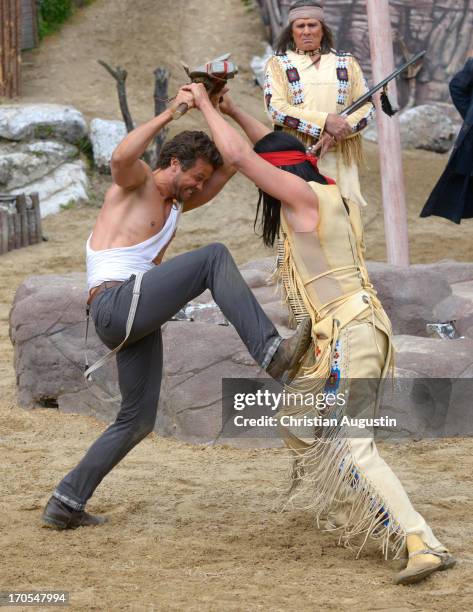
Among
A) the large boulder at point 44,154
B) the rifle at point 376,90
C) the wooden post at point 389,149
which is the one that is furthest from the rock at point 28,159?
the rifle at point 376,90

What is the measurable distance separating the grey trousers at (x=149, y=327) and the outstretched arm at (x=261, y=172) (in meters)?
0.31

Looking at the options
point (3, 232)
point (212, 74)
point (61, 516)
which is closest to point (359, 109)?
point (212, 74)

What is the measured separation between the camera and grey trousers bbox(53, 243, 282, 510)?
3859mm

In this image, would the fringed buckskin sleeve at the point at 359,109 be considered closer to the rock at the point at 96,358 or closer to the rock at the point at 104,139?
the rock at the point at 96,358

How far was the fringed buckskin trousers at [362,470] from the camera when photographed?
3689mm

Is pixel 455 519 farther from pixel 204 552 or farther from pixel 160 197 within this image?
pixel 160 197

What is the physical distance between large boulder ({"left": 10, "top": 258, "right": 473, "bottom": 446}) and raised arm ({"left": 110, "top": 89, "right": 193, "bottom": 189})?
3.52 ft

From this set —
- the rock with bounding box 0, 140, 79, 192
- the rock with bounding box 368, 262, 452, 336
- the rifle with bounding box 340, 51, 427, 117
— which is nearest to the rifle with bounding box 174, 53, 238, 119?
the rifle with bounding box 340, 51, 427, 117

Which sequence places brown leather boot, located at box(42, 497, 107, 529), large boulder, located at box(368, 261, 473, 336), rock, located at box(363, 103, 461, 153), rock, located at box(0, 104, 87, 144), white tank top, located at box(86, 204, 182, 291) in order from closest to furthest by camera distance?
1. white tank top, located at box(86, 204, 182, 291)
2. brown leather boot, located at box(42, 497, 107, 529)
3. large boulder, located at box(368, 261, 473, 336)
4. rock, located at box(0, 104, 87, 144)
5. rock, located at box(363, 103, 461, 153)

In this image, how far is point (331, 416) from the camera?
384cm

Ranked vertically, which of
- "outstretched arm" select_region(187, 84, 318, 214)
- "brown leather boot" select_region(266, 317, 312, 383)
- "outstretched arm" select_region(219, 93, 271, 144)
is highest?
"outstretched arm" select_region(219, 93, 271, 144)

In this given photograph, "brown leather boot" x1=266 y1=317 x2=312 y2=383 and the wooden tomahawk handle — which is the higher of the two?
the wooden tomahawk handle

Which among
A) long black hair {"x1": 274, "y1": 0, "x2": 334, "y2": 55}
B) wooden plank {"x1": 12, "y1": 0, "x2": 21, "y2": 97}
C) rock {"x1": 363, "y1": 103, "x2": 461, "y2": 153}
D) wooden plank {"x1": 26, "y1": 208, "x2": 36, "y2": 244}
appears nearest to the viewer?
long black hair {"x1": 274, "y1": 0, "x2": 334, "y2": 55}

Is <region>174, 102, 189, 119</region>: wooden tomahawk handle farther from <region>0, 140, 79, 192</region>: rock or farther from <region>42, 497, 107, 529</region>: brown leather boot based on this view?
<region>0, 140, 79, 192</region>: rock
